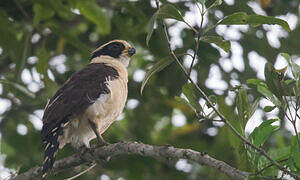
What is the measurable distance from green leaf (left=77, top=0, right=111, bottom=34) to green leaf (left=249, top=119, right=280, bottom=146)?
1.83 meters

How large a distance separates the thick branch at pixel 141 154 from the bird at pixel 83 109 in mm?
140

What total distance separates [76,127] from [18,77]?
0.89 metres

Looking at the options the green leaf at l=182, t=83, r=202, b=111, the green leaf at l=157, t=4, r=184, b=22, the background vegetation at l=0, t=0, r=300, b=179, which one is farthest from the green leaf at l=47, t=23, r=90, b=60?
the green leaf at l=157, t=4, r=184, b=22

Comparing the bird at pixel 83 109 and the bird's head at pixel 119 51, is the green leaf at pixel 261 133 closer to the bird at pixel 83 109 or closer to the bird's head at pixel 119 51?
the bird at pixel 83 109

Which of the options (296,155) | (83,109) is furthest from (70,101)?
(296,155)

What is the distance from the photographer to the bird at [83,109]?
4.04m

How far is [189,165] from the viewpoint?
18.4 ft

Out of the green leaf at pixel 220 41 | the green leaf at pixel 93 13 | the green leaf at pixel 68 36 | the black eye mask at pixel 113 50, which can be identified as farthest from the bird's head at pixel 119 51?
the green leaf at pixel 220 41

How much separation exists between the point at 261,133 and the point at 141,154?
78 centimetres

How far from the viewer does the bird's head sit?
5383 mm

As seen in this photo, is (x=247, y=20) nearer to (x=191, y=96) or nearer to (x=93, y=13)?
(x=191, y=96)

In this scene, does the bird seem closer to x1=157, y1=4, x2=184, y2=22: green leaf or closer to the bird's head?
the bird's head

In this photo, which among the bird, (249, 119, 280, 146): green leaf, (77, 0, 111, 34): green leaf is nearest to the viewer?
(249, 119, 280, 146): green leaf

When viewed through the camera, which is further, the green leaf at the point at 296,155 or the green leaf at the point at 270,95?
the green leaf at the point at 270,95
